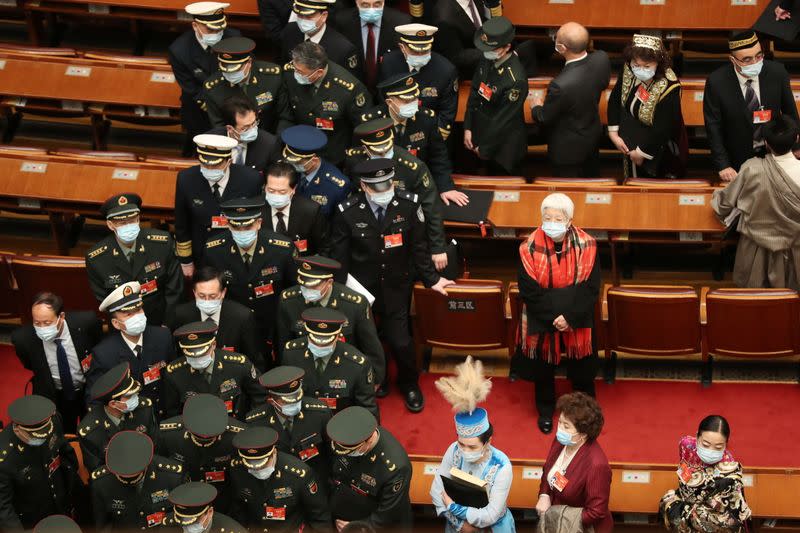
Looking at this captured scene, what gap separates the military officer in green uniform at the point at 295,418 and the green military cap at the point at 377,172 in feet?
3.45

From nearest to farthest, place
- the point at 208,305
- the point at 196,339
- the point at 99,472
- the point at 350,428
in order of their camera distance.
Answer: the point at 350,428
the point at 99,472
the point at 196,339
the point at 208,305

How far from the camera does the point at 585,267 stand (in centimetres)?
600

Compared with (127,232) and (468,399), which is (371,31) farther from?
(468,399)

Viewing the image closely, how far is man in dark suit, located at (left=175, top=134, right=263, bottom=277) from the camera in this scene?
6426mm

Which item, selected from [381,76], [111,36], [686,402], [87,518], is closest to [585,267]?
[686,402]

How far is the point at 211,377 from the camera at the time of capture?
5.85m

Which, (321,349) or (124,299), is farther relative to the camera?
(124,299)

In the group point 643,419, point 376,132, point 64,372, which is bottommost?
point 643,419

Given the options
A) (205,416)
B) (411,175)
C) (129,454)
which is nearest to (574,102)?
(411,175)

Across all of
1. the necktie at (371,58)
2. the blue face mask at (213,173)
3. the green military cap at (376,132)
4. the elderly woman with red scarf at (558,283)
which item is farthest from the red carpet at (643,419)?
the necktie at (371,58)

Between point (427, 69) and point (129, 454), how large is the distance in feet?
8.78

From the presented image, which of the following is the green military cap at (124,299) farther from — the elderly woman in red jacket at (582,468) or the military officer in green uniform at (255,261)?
the elderly woman in red jacket at (582,468)

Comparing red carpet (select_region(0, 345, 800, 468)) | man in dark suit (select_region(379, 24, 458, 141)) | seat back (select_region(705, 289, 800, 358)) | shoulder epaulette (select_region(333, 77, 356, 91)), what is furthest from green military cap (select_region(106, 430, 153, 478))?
seat back (select_region(705, 289, 800, 358))

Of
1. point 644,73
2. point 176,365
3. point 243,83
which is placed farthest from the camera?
point 243,83
